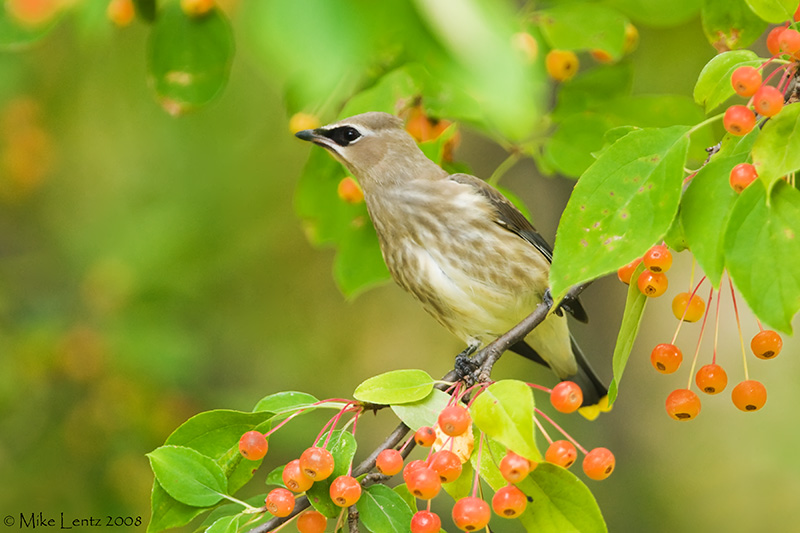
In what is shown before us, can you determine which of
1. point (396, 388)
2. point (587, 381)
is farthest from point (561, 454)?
point (587, 381)

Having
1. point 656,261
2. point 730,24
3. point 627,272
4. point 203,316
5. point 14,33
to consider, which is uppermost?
point 730,24

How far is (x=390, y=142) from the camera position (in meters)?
3.90

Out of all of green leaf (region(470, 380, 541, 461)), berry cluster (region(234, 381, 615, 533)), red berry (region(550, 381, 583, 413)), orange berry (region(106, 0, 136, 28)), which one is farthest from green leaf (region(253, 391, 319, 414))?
orange berry (region(106, 0, 136, 28))

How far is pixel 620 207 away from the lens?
1805 millimetres

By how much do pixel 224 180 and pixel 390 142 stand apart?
2.05 m

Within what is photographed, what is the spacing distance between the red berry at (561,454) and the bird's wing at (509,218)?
1.63 metres

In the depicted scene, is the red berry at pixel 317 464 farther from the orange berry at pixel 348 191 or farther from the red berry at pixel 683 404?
the orange berry at pixel 348 191

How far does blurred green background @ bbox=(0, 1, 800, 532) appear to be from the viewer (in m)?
4.96

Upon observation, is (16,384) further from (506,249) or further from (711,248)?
(711,248)

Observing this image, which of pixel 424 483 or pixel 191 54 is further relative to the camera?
pixel 191 54

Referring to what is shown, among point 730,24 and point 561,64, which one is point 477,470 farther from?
point 561,64

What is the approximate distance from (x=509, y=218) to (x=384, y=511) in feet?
6.41

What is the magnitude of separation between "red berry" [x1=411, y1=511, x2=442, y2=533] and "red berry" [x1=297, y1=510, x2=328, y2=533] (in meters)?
0.33

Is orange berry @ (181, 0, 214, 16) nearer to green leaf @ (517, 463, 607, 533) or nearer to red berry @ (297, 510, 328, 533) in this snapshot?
red berry @ (297, 510, 328, 533)
